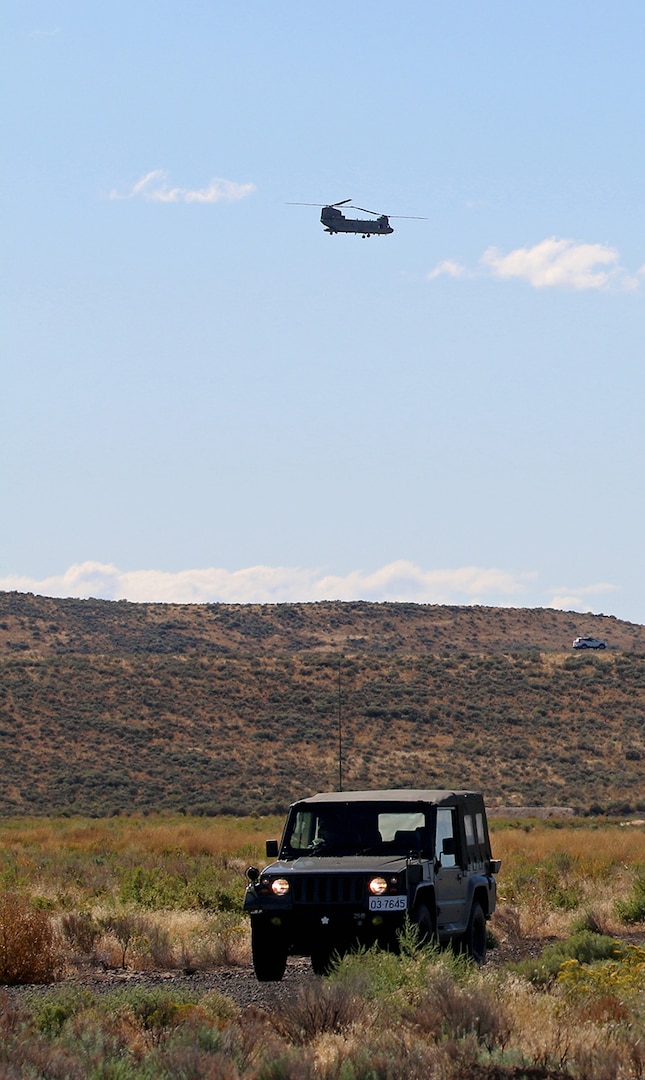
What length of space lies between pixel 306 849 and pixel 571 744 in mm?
57814

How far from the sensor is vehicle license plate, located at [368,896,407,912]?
43.0ft

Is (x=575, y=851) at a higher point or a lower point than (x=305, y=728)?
lower

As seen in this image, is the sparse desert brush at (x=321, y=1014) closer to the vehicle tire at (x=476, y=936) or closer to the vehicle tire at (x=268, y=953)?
the vehicle tire at (x=268, y=953)

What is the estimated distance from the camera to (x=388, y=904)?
13148 millimetres

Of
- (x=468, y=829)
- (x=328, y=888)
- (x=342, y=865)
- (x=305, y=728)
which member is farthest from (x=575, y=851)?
(x=305, y=728)

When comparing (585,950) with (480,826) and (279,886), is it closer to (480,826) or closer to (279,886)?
(480,826)

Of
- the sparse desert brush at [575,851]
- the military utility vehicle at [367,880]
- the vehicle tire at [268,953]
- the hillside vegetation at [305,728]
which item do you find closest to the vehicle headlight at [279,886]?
the military utility vehicle at [367,880]

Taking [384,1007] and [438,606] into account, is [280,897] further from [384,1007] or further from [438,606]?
[438,606]

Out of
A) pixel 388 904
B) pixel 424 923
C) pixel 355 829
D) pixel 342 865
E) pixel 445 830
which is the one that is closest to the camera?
pixel 388 904

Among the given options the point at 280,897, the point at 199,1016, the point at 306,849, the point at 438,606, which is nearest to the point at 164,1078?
the point at 199,1016

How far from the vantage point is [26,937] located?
14.6m

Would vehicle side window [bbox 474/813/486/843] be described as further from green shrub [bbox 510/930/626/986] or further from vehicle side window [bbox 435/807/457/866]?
green shrub [bbox 510/930/626/986]

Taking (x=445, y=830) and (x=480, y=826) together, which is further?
(x=480, y=826)

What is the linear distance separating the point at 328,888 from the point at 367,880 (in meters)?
0.40
